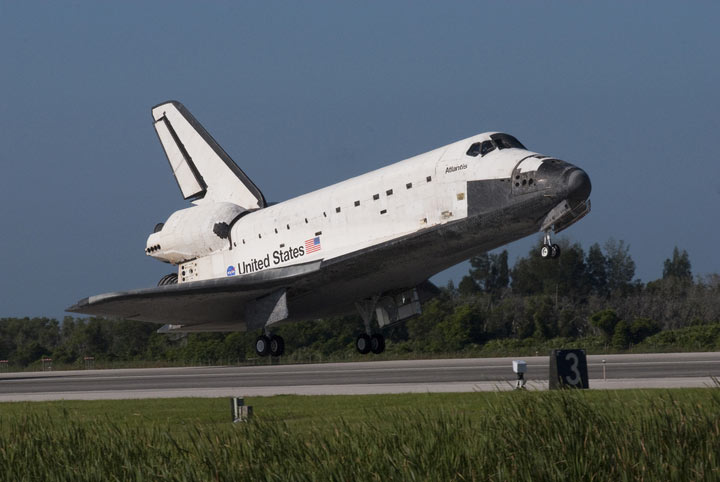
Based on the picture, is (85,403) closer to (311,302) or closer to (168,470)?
(311,302)

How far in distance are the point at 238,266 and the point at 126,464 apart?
56.2 ft

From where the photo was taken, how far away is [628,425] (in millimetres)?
8148

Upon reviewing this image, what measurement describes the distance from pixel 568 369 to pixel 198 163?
53.9 ft

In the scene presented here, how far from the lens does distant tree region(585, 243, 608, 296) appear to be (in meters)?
64.2

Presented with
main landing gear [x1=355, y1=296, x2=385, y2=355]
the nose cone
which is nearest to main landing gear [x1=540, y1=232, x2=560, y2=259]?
the nose cone

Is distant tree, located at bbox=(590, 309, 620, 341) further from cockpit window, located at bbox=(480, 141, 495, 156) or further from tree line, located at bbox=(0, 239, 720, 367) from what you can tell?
cockpit window, located at bbox=(480, 141, 495, 156)

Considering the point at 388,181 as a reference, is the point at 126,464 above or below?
below

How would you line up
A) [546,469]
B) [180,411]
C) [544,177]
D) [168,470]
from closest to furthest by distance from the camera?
[546,469] → [168,470] → [180,411] → [544,177]

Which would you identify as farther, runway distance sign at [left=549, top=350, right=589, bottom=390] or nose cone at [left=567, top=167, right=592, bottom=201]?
nose cone at [left=567, top=167, right=592, bottom=201]

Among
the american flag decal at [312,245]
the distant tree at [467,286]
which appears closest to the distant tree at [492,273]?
the distant tree at [467,286]

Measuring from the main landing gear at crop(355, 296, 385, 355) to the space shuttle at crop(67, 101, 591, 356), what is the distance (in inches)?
1.2

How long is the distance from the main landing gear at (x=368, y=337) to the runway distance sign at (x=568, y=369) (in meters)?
9.71

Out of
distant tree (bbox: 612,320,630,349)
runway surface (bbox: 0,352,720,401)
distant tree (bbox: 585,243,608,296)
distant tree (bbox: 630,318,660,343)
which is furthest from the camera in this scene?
distant tree (bbox: 585,243,608,296)

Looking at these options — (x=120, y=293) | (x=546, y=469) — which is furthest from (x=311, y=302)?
(x=546, y=469)
